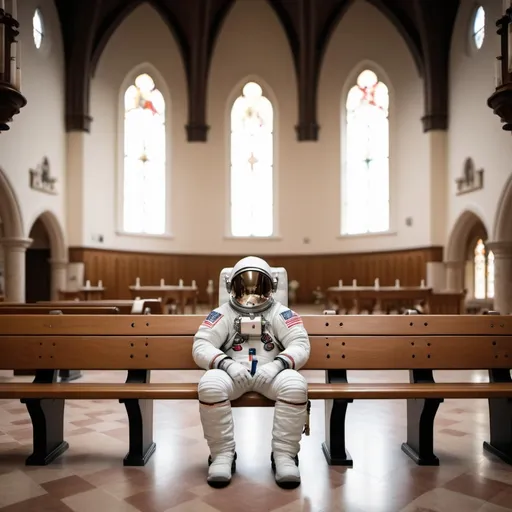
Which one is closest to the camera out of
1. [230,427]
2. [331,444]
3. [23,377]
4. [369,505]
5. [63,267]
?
[369,505]

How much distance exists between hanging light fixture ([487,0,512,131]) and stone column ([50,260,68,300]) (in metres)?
10.6

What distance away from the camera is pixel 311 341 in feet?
11.1

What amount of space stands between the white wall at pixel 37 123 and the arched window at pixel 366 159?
8.13m

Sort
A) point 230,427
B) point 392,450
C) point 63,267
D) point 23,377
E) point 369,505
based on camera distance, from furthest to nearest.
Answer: point 63,267 → point 23,377 → point 392,450 → point 230,427 → point 369,505

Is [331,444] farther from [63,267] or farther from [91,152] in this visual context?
[91,152]

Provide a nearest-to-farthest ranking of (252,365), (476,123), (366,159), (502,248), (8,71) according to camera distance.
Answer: (252,365) < (8,71) < (502,248) < (476,123) < (366,159)

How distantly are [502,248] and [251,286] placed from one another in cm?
969

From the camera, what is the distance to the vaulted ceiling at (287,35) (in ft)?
45.7

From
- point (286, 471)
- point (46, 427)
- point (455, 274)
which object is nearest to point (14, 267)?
point (46, 427)

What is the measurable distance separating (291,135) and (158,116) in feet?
13.3

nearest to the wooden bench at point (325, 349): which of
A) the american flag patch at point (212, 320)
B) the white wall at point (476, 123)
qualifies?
the american flag patch at point (212, 320)

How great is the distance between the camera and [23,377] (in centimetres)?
602

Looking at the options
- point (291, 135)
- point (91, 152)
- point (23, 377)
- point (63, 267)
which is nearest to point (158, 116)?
point (91, 152)

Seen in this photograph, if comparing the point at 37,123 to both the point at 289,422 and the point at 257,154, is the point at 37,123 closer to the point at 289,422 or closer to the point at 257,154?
the point at 257,154
